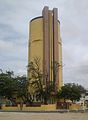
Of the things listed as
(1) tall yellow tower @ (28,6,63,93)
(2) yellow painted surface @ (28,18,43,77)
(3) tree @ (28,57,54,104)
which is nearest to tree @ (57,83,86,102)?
(1) tall yellow tower @ (28,6,63,93)

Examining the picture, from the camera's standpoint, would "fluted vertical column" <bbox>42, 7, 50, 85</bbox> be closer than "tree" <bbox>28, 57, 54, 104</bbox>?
No

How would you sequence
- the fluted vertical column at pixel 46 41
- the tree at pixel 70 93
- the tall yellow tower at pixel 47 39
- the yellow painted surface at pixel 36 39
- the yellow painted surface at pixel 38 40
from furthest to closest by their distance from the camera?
the yellow painted surface at pixel 36 39 → the yellow painted surface at pixel 38 40 → the tall yellow tower at pixel 47 39 → the fluted vertical column at pixel 46 41 → the tree at pixel 70 93

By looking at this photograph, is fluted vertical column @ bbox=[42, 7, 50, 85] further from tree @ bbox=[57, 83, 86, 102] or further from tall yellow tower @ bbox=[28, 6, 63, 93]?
tree @ bbox=[57, 83, 86, 102]

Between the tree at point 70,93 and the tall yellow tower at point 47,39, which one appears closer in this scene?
the tree at point 70,93

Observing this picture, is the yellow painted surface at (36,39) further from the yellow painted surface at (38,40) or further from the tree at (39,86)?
the tree at (39,86)

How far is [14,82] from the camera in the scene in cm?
7350

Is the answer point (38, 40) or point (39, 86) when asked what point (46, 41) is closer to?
point (38, 40)

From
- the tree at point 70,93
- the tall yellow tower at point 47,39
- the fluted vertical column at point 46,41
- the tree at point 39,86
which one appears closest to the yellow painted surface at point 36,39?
the tall yellow tower at point 47,39

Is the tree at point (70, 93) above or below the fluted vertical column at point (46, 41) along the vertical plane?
below

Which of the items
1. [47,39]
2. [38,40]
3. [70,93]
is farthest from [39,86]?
[38,40]

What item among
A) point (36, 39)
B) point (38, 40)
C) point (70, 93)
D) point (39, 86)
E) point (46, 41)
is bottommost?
point (70, 93)

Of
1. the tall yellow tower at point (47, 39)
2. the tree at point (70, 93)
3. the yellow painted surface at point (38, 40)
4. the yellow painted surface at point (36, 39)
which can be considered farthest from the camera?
the yellow painted surface at point (36, 39)

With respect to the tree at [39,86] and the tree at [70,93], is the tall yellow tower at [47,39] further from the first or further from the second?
the tree at [39,86]

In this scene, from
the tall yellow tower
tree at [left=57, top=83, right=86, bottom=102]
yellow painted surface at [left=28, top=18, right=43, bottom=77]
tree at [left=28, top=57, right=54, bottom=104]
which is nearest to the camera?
tree at [left=28, top=57, right=54, bottom=104]
